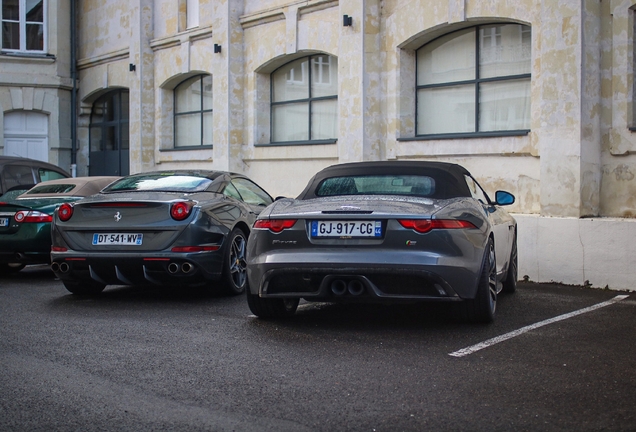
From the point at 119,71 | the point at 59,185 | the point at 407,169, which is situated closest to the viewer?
the point at 407,169

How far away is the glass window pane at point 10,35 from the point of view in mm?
22531

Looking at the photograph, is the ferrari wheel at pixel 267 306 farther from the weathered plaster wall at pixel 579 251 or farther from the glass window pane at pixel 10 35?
the glass window pane at pixel 10 35

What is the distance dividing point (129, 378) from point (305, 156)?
1056 cm

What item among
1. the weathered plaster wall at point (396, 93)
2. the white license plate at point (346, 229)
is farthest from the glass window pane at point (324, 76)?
the white license plate at point (346, 229)

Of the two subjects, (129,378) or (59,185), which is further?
(59,185)

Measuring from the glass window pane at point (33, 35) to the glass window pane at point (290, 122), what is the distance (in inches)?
375

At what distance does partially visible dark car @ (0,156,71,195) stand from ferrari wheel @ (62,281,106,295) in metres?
3.99

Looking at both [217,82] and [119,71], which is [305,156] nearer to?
[217,82]

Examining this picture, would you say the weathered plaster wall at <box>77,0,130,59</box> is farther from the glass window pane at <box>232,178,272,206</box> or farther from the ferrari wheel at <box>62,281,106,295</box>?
the ferrari wheel at <box>62,281,106,295</box>

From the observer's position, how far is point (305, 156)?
15281 millimetres

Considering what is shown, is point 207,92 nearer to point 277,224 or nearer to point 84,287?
point 84,287

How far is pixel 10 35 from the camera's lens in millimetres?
22641

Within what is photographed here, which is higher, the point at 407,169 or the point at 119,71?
the point at 119,71

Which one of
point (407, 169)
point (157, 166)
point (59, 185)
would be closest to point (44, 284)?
point (59, 185)
